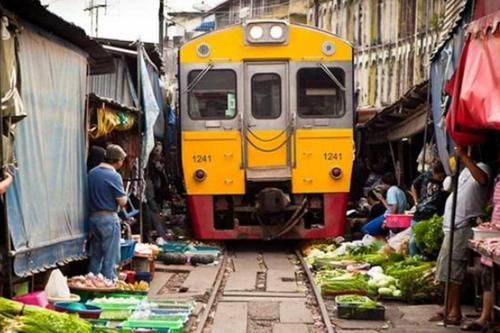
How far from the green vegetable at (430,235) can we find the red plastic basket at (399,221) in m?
1.73

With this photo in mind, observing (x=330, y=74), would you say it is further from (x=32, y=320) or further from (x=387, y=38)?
(x=387, y=38)

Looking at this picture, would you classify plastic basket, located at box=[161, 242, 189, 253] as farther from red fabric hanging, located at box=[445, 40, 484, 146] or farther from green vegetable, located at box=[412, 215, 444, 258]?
red fabric hanging, located at box=[445, 40, 484, 146]

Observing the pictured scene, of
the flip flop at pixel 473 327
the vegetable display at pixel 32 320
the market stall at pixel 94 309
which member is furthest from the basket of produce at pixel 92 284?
the flip flop at pixel 473 327

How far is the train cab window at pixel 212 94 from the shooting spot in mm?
14219

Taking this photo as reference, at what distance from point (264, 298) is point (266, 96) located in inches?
191

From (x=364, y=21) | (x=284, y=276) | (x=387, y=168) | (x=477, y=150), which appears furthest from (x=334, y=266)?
(x=364, y=21)

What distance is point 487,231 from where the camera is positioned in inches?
287

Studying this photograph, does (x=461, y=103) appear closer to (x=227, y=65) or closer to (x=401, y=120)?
(x=227, y=65)

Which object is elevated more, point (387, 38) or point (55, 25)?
point (387, 38)

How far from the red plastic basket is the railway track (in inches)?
54.0

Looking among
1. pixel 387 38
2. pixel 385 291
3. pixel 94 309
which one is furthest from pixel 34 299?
pixel 387 38

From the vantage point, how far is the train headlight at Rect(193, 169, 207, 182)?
46.0 feet

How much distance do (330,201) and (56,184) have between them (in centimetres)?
653

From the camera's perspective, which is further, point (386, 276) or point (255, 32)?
point (255, 32)
